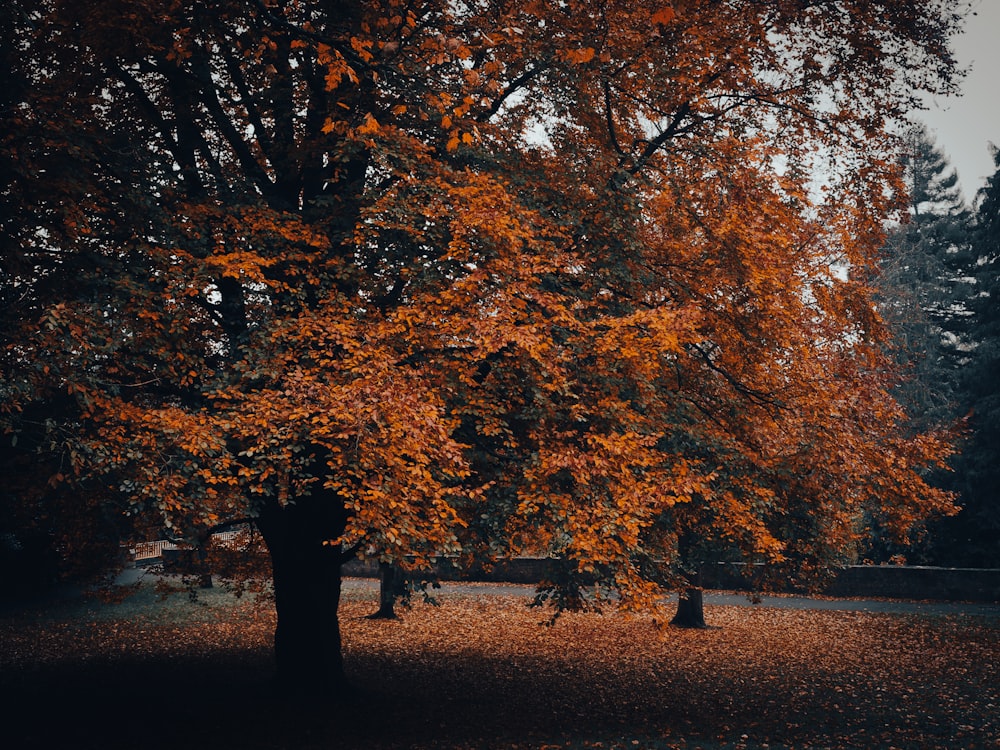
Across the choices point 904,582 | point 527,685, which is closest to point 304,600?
point 527,685

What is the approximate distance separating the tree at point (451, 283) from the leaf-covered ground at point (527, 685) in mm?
1709

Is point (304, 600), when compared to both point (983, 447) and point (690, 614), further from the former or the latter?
point (983, 447)

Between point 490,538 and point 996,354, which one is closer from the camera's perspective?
point 490,538

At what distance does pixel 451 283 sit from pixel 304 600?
541 cm

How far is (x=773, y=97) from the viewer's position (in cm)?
1159

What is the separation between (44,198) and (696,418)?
8389mm

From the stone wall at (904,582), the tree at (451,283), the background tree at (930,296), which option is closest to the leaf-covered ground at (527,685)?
the tree at (451,283)

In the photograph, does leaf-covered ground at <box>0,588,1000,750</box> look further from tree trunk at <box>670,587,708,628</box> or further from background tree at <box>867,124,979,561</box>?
background tree at <box>867,124,979,561</box>

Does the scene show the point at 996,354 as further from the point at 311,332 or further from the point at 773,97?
the point at 311,332

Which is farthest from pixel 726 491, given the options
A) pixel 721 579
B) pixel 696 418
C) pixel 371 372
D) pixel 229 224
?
pixel 721 579

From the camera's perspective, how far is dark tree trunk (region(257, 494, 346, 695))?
11281 mm

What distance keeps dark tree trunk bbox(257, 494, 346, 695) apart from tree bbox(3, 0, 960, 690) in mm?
46

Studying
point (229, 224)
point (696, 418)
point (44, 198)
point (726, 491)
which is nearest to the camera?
point (44, 198)

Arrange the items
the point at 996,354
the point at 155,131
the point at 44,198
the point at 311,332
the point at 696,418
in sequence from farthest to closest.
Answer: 1. the point at 996,354
2. the point at 155,131
3. the point at 696,418
4. the point at 311,332
5. the point at 44,198
